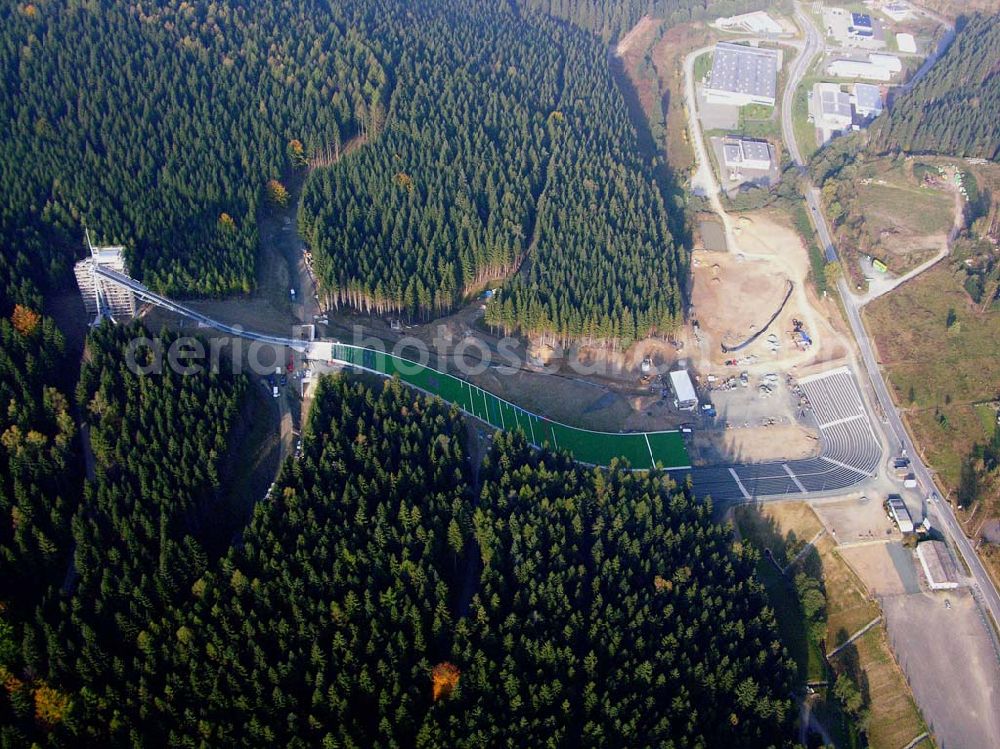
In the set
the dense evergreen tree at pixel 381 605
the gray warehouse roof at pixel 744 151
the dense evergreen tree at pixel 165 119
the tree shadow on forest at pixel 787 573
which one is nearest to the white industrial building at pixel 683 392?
the tree shadow on forest at pixel 787 573

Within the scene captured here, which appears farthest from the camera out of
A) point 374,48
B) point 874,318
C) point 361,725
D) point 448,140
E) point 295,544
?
point 374,48

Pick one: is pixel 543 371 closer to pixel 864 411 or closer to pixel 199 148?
pixel 864 411

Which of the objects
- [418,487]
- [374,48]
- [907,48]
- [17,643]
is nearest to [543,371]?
[418,487]

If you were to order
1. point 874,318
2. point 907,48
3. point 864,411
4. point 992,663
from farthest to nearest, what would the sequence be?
point 907,48
point 874,318
point 864,411
point 992,663

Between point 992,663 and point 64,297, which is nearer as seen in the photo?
point 992,663

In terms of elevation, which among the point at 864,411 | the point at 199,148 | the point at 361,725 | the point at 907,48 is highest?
the point at 907,48

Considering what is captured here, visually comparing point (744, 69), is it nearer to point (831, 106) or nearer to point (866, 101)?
point (831, 106)

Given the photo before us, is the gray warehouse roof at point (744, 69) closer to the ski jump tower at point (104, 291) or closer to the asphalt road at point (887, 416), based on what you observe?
the asphalt road at point (887, 416)

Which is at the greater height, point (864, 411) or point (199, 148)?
point (199, 148)
